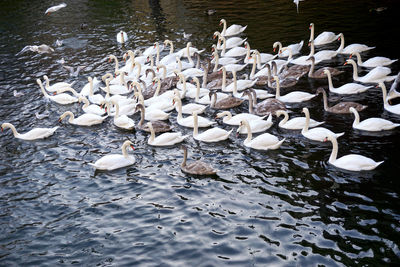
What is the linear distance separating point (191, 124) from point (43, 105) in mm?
6527

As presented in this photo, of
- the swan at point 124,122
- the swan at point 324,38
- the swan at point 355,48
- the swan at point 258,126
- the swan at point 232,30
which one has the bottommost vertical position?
the swan at point 258,126

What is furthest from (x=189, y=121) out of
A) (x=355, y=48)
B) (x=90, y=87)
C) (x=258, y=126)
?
(x=355, y=48)

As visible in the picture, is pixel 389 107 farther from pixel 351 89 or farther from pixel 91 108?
pixel 91 108

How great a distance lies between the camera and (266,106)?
50.2 feet

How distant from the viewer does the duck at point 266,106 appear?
1520cm

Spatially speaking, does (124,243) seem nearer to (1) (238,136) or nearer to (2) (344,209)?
(2) (344,209)

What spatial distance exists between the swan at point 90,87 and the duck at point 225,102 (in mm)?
4935

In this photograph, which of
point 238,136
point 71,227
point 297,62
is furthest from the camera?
point 297,62

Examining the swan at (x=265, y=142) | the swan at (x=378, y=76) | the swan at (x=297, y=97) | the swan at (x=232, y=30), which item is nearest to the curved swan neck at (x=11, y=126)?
the swan at (x=265, y=142)

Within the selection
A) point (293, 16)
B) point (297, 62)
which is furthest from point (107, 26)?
point (297, 62)

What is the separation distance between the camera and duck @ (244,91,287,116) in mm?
15203

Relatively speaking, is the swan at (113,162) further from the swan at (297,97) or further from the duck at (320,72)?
the duck at (320,72)

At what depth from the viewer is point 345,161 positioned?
11.4 meters

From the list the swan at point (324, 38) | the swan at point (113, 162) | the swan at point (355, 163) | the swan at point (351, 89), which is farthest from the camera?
the swan at point (324, 38)
